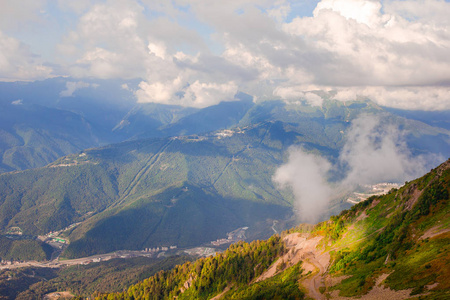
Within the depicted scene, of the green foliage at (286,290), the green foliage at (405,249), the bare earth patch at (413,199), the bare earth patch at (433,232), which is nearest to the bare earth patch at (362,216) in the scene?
the green foliage at (405,249)

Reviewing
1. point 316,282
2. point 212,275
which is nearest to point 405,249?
point 316,282

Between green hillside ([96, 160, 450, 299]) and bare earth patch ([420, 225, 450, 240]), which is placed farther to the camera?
bare earth patch ([420, 225, 450, 240])

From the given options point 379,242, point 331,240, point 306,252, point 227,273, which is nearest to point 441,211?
point 379,242

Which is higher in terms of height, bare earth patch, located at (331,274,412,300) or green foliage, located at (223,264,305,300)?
bare earth patch, located at (331,274,412,300)

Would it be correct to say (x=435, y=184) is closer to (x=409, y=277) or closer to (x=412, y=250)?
(x=412, y=250)

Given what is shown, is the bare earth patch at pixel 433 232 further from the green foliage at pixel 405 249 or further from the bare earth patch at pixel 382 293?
the bare earth patch at pixel 382 293

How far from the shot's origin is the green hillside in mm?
57669

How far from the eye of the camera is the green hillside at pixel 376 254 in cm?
5767

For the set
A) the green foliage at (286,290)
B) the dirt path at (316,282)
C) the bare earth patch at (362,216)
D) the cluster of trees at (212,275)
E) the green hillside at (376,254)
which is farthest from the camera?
the cluster of trees at (212,275)

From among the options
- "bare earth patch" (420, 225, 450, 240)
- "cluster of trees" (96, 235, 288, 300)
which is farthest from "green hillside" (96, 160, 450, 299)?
"cluster of trees" (96, 235, 288, 300)

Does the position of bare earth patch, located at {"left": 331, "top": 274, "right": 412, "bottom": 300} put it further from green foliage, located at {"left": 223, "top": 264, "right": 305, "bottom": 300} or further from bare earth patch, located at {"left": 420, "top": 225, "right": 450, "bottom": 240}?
green foliage, located at {"left": 223, "top": 264, "right": 305, "bottom": 300}

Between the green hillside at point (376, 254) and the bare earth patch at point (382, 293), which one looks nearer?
the bare earth patch at point (382, 293)

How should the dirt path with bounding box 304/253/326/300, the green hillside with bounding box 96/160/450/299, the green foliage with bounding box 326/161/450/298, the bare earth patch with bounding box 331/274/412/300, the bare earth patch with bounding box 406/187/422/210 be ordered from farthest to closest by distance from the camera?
the bare earth patch with bounding box 406/187/422/210 → the dirt path with bounding box 304/253/326/300 → the green hillside with bounding box 96/160/450/299 → the green foliage with bounding box 326/161/450/298 → the bare earth patch with bounding box 331/274/412/300

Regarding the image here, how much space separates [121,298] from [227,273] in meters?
74.9
